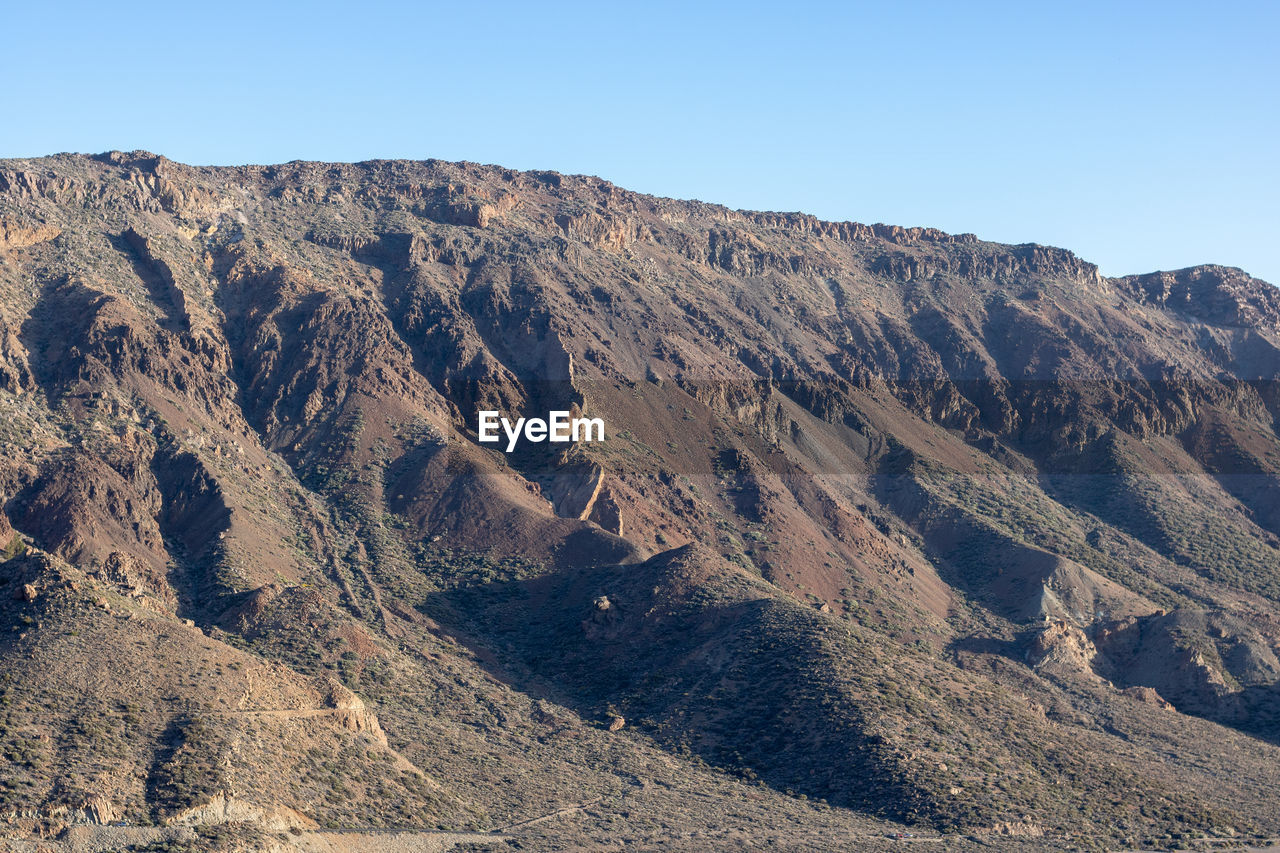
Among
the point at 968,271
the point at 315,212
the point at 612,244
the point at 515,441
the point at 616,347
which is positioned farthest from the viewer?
the point at 968,271

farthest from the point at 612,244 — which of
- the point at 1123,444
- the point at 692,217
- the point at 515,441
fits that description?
the point at 1123,444

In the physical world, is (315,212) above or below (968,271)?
below

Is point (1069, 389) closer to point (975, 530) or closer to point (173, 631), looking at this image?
point (975, 530)

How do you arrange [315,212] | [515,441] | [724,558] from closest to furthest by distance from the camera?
[724,558], [515,441], [315,212]

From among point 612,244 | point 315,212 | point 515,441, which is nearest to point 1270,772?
point 515,441

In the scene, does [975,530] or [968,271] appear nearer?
[975,530]

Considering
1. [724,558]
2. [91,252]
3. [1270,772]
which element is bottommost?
[1270,772]
